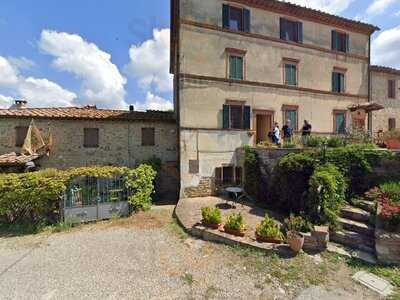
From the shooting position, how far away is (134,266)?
5910 millimetres

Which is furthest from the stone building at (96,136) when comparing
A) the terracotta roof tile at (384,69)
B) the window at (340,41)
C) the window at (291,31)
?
the terracotta roof tile at (384,69)

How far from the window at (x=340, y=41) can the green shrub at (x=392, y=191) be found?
1307 centimetres

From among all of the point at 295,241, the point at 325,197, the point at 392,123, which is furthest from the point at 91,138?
the point at 392,123

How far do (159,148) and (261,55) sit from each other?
9.03 meters

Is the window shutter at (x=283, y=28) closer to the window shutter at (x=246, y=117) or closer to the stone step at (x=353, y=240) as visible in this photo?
the window shutter at (x=246, y=117)

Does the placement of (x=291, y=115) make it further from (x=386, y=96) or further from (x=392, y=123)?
(x=392, y=123)

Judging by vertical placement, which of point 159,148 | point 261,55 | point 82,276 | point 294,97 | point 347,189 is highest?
point 261,55

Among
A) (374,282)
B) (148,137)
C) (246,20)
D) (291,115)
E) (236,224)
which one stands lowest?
(374,282)

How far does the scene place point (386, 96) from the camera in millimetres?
18562

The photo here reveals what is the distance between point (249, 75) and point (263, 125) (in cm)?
344

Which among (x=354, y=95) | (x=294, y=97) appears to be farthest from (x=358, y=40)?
(x=294, y=97)

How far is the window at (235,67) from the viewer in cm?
1365

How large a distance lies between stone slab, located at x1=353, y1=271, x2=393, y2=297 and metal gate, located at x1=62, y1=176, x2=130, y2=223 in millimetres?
8466

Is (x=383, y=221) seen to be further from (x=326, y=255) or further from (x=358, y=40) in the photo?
(x=358, y=40)
